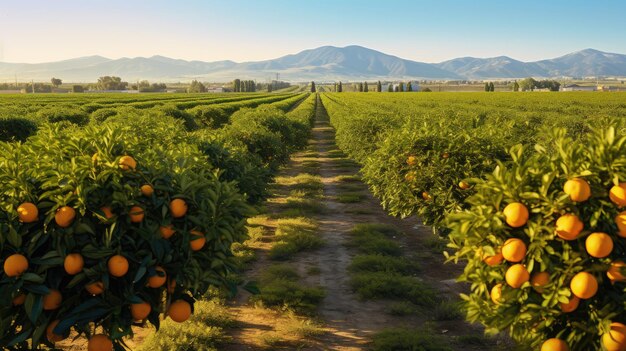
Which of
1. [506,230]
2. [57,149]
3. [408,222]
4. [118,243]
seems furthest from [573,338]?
[408,222]

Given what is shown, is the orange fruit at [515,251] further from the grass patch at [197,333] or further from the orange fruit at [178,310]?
the grass patch at [197,333]

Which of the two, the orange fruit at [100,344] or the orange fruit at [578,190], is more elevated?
the orange fruit at [578,190]

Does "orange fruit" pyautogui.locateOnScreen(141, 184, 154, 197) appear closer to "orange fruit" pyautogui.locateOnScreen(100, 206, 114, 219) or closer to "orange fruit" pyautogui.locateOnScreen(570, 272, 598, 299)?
"orange fruit" pyautogui.locateOnScreen(100, 206, 114, 219)

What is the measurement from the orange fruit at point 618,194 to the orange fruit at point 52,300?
417 centimetres

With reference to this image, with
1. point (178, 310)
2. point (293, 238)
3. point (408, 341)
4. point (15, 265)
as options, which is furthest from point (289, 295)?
point (15, 265)

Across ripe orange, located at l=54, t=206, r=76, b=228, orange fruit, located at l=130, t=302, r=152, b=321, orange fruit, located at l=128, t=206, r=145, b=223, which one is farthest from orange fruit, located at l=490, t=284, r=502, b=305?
ripe orange, located at l=54, t=206, r=76, b=228

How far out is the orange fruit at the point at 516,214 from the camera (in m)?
3.48

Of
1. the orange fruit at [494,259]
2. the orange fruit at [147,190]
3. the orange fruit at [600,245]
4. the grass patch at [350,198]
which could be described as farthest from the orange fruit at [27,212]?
the grass patch at [350,198]

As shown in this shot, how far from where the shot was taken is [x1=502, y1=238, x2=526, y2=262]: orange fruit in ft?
11.4

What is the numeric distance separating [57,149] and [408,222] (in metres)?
10.5

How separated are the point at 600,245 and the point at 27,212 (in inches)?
165

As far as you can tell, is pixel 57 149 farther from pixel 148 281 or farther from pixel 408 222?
pixel 408 222

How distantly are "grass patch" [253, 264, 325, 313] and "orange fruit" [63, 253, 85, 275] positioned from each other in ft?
13.9

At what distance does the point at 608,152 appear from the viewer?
345cm
